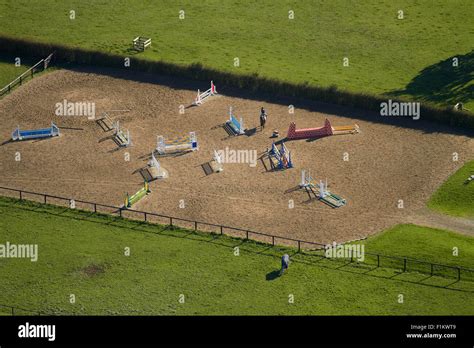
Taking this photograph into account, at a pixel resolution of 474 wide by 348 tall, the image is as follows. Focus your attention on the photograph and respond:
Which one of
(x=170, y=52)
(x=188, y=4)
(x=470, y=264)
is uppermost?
(x=188, y=4)

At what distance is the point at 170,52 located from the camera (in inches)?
5007

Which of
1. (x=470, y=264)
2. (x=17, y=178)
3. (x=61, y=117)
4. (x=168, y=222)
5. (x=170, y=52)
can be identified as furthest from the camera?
(x=170, y=52)

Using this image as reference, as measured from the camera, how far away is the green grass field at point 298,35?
400ft

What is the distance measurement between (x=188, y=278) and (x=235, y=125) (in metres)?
25.1

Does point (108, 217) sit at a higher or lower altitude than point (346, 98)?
lower

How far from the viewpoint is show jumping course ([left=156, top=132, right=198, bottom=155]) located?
10975 cm

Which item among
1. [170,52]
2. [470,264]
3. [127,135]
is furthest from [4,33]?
[470,264]

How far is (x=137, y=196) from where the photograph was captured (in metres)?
102

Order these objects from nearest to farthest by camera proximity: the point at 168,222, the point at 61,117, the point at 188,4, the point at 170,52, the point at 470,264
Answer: the point at 470,264 < the point at 168,222 < the point at 61,117 < the point at 170,52 < the point at 188,4

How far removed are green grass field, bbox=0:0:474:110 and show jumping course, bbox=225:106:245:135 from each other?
9431 mm

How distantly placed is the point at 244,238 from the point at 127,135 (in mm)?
20369

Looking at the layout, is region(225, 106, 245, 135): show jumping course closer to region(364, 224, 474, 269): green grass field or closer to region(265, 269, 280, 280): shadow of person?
region(364, 224, 474, 269): green grass field

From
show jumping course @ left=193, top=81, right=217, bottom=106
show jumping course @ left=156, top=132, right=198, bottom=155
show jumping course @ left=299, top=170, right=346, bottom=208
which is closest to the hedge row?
show jumping course @ left=193, top=81, right=217, bottom=106

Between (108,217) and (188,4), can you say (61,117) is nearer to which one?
(108,217)
